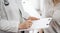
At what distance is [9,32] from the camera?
794mm

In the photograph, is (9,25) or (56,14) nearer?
(56,14)

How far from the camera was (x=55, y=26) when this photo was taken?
2.08 feet

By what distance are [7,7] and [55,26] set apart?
0.38m

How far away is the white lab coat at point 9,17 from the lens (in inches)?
28.7

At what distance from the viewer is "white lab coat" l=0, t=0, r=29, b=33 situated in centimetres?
73

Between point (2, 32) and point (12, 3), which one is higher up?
point (12, 3)

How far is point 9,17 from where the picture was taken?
790 mm

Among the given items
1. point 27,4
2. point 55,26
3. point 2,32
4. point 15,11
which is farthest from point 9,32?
point 27,4

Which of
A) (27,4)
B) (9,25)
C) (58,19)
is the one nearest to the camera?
(58,19)

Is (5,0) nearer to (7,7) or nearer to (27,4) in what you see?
(7,7)

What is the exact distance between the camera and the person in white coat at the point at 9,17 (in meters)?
0.73

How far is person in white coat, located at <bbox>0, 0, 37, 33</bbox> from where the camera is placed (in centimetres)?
73

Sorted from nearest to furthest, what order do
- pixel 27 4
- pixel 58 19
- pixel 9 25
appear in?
pixel 58 19 < pixel 9 25 < pixel 27 4

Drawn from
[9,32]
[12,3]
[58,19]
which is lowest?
[9,32]
